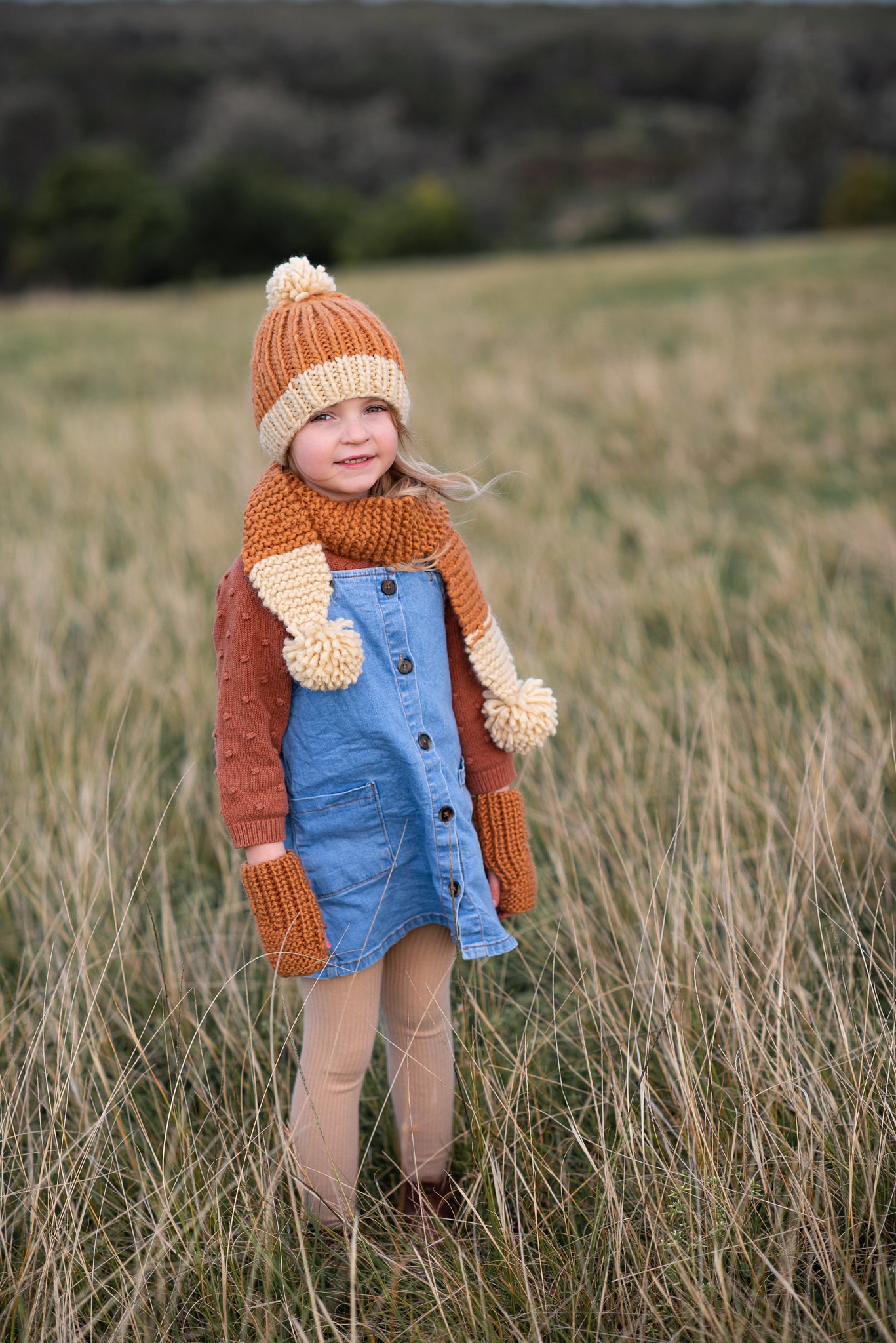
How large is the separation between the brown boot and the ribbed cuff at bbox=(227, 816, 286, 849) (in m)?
0.67

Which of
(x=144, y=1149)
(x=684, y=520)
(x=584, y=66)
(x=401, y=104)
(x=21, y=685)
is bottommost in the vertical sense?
(x=144, y=1149)

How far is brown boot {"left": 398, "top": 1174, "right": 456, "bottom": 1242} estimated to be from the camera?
1709mm

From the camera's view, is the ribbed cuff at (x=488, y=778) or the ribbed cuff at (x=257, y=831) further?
the ribbed cuff at (x=488, y=778)

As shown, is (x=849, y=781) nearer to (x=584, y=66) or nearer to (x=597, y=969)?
(x=597, y=969)

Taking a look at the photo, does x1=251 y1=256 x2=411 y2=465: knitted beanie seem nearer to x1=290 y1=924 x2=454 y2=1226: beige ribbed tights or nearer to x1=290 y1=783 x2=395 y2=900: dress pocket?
x1=290 y1=783 x2=395 y2=900: dress pocket

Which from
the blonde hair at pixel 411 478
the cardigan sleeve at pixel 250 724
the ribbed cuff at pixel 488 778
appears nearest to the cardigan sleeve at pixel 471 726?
the ribbed cuff at pixel 488 778

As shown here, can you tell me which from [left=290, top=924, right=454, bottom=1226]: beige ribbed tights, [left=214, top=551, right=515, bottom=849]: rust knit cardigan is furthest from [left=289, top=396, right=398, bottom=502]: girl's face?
[left=290, top=924, right=454, bottom=1226]: beige ribbed tights

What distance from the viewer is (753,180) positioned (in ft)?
153

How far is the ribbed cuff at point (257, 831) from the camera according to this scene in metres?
1.56

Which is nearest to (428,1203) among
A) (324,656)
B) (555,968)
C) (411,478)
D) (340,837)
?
(555,968)

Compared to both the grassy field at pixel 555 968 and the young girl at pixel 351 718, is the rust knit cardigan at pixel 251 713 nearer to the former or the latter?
the young girl at pixel 351 718

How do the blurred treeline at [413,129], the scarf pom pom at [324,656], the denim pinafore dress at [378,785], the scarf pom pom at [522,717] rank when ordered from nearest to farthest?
the scarf pom pom at [324,656] < the denim pinafore dress at [378,785] < the scarf pom pom at [522,717] < the blurred treeline at [413,129]

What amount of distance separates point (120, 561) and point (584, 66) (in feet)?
334

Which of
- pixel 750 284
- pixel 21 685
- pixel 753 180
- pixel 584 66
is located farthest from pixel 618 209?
pixel 584 66
